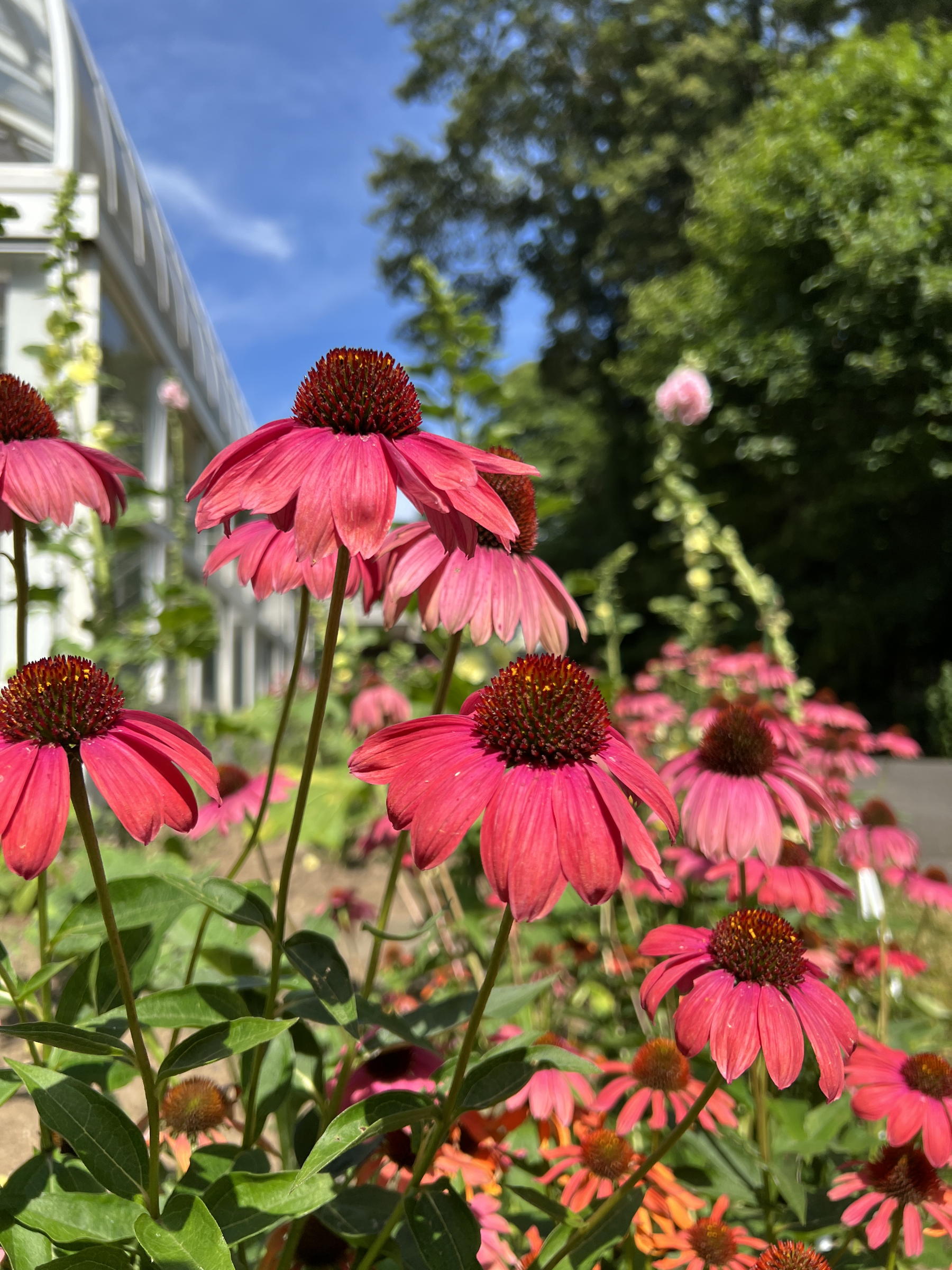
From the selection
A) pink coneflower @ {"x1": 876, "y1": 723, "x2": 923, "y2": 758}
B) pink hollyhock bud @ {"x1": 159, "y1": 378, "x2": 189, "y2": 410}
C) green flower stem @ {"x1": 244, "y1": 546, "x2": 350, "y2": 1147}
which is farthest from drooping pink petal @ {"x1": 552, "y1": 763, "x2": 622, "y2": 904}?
pink hollyhock bud @ {"x1": 159, "y1": 378, "x2": 189, "y2": 410}

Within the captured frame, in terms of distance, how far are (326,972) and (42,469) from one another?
23.9 inches

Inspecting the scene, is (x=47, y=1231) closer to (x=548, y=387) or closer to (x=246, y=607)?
(x=246, y=607)

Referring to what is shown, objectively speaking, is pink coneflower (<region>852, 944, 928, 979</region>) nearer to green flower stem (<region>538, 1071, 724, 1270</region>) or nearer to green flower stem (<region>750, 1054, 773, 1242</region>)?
green flower stem (<region>750, 1054, 773, 1242</region>)

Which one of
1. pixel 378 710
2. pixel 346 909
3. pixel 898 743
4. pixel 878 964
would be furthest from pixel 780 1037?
pixel 898 743

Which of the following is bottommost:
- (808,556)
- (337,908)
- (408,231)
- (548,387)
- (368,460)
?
(337,908)

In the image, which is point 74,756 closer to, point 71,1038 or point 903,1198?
point 71,1038

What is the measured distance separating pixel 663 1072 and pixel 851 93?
12.8 metres

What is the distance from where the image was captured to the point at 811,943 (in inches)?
67.3

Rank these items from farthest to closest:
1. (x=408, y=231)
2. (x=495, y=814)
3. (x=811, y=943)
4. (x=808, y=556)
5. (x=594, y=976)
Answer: (x=408, y=231) < (x=808, y=556) < (x=594, y=976) < (x=811, y=943) < (x=495, y=814)

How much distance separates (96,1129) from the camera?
77 cm

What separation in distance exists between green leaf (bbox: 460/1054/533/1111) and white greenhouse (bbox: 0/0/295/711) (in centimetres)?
161

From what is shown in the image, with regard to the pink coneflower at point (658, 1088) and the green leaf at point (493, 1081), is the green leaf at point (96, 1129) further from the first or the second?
the pink coneflower at point (658, 1088)

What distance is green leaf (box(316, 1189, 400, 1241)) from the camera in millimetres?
830

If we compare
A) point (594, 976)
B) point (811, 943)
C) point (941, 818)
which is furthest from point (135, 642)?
point (941, 818)
